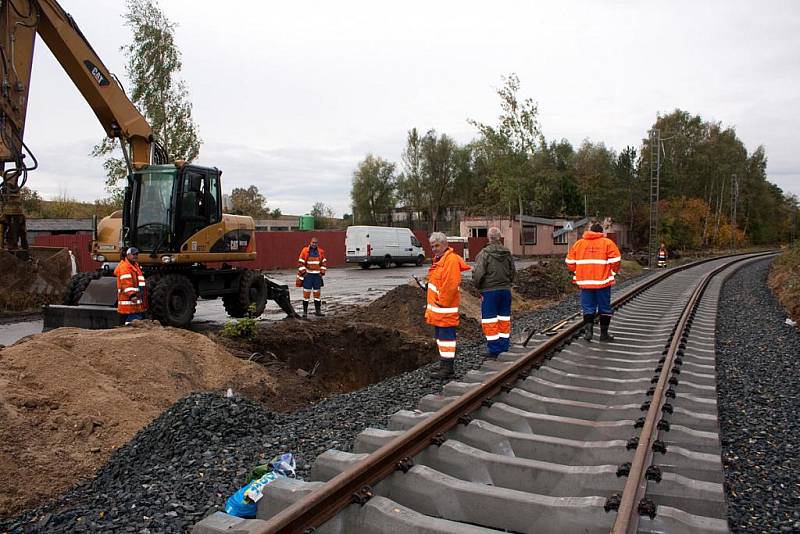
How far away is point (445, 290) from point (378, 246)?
27.6 meters

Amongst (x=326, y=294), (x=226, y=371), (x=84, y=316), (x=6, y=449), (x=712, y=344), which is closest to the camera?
(x=6, y=449)

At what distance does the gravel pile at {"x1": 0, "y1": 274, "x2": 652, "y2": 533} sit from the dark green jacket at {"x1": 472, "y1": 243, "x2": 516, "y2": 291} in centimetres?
163

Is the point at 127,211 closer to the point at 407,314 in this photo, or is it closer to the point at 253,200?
the point at 407,314

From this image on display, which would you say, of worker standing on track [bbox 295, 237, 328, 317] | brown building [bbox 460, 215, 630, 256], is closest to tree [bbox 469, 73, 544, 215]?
brown building [bbox 460, 215, 630, 256]

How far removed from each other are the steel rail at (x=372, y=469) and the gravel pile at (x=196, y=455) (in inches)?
29.0

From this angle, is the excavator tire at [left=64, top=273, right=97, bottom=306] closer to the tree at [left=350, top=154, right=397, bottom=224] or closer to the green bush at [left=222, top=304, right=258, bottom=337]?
the green bush at [left=222, top=304, right=258, bottom=337]

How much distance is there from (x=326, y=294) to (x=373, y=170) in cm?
5060

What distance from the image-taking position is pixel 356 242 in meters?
33.7

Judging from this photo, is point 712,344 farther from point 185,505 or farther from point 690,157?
point 690,157

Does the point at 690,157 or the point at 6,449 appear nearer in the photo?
the point at 6,449

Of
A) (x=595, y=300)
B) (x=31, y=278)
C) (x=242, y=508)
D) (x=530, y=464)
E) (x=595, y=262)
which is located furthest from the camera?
(x=31, y=278)

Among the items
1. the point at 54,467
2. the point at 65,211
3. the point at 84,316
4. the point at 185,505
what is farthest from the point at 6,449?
the point at 65,211

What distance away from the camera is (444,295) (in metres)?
6.60

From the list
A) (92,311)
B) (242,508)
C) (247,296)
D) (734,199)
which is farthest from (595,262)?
(734,199)
